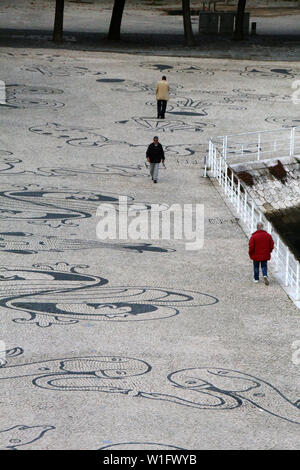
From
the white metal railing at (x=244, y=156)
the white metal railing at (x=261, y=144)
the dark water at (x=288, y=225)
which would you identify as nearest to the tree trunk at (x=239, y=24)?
the white metal railing at (x=244, y=156)

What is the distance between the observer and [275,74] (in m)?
39.7

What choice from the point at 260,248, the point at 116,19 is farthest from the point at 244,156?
the point at 116,19

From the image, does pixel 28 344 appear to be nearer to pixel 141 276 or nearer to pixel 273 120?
pixel 141 276

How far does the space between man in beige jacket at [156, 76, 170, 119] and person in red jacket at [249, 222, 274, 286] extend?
48.8 ft

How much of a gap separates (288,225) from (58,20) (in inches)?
808

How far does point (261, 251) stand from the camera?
1648 centimetres

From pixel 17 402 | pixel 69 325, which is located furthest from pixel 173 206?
pixel 17 402

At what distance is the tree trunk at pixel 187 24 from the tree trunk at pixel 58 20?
18.3ft

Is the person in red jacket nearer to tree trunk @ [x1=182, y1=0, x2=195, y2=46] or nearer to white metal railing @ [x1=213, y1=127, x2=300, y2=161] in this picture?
white metal railing @ [x1=213, y1=127, x2=300, y2=161]

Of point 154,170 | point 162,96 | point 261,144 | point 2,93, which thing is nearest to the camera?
point 154,170

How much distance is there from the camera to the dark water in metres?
25.2

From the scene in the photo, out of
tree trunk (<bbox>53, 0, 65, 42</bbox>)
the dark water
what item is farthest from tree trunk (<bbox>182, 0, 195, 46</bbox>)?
the dark water

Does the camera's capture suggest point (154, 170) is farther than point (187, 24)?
No

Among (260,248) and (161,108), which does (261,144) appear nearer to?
(161,108)
